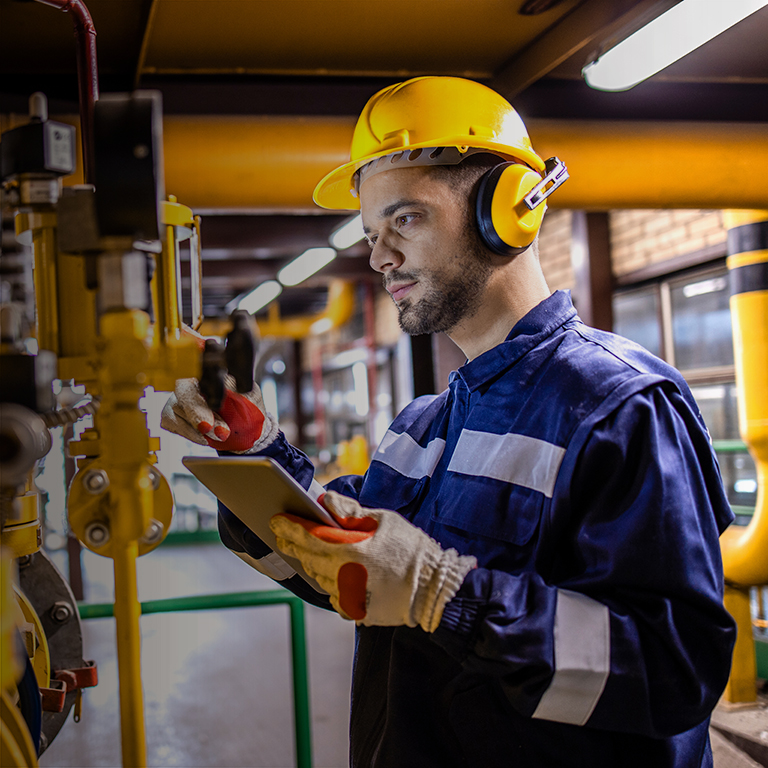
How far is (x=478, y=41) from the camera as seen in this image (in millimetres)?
2781

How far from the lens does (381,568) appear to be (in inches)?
39.3

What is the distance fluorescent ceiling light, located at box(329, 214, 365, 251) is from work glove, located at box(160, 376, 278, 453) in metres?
3.68

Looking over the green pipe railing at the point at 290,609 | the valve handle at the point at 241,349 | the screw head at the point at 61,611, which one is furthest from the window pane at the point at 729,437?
the valve handle at the point at 241,349

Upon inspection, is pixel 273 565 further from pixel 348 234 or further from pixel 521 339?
pixel 348 234

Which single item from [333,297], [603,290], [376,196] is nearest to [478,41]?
[376,196]

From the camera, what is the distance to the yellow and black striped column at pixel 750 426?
3260 mm

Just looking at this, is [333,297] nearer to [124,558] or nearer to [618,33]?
[618,33]

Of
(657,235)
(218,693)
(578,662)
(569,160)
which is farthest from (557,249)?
(578,662)

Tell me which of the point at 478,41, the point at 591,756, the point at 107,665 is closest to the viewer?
the point at 591,756

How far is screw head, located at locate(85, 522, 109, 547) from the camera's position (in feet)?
2.93

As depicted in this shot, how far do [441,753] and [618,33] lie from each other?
2.19 meters

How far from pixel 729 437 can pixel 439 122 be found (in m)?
4.07

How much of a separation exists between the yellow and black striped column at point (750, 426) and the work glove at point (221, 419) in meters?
2.70

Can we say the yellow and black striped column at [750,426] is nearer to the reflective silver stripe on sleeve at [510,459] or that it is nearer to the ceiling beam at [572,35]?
the ceiling beam at [572,35]
